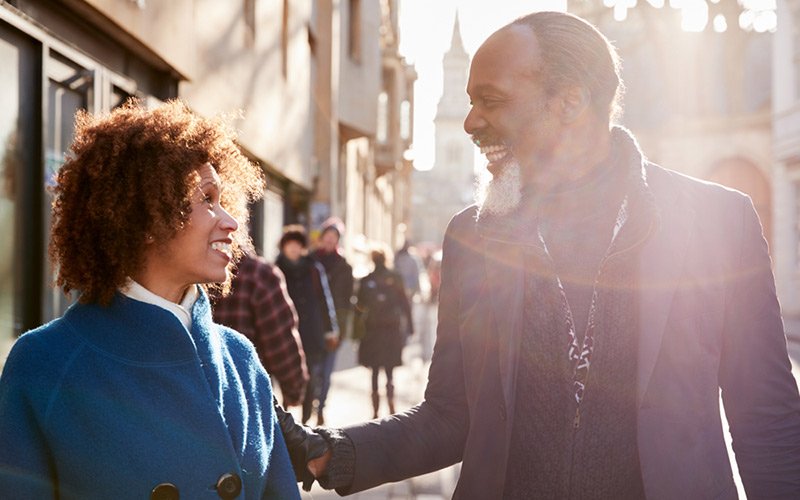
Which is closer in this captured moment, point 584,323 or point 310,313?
point 584,323

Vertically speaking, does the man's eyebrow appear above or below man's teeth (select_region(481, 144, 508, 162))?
above

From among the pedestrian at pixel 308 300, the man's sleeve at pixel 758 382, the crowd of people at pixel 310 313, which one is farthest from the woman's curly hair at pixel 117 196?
the pedestrian at pixel 308 300

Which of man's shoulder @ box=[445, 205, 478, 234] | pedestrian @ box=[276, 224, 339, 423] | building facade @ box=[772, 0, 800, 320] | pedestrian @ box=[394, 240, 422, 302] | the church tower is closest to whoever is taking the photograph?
man's shoulder @ box=[445, 205, 478, 234]

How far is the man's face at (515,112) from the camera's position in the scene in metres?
2.72

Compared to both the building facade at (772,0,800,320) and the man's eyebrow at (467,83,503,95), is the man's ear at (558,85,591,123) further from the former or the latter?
the building facade at (772,0,800,320)

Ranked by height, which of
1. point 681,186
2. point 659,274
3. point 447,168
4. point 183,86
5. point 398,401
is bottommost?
point 398,401

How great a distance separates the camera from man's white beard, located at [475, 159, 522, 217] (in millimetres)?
2680

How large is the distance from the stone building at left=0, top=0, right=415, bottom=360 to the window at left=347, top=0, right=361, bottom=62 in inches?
1.4

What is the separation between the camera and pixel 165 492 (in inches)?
83.7

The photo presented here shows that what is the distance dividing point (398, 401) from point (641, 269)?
906 cm

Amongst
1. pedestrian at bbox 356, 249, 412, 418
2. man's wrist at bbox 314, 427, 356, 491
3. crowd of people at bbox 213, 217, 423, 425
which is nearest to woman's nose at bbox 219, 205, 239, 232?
man's wrist at bbox 314, 427, 356, 491

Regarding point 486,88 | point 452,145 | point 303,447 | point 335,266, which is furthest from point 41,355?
point 452,145

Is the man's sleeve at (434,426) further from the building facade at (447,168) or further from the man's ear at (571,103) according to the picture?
the building facade at (447,168)

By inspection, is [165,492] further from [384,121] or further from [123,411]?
[384,121]
